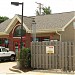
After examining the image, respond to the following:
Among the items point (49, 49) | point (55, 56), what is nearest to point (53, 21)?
point (49, 49)

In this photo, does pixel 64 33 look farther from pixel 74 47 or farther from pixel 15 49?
pixel 74 47

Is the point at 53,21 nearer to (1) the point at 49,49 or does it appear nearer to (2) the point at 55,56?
(1) the point at 49,49

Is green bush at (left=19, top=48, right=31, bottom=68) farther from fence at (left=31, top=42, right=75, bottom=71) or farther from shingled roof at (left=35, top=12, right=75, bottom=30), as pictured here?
shingled roof at (left=35, top=12, right=75, bottom=30)

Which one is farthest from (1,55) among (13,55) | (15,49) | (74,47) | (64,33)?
(74,47)

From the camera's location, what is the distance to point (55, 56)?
745 inches

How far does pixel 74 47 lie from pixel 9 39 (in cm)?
1564

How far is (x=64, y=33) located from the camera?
28297mm

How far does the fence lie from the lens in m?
18.4

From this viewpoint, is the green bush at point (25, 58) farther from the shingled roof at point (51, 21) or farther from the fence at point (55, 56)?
the shingled roof at point (51, 21)

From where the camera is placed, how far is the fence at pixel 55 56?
1836cm

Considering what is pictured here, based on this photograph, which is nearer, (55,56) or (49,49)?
(55,56)

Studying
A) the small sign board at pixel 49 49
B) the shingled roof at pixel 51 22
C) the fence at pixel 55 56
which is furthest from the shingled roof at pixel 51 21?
the small sign board at pixel 49 49

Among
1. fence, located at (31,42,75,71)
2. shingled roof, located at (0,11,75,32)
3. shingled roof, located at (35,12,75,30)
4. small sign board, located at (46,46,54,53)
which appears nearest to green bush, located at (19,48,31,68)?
fence, located at (31,42,75,71)

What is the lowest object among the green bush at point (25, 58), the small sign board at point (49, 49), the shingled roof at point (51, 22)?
the green bush at point (25, 58)
